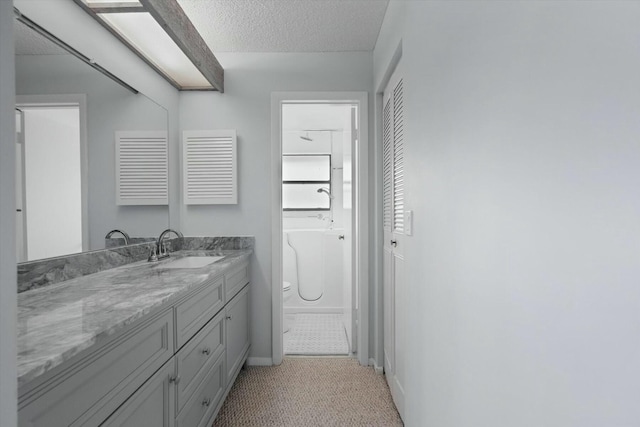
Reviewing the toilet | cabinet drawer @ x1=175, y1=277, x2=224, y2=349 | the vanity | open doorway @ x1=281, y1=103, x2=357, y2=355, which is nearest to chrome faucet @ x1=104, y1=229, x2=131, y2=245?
the vanity

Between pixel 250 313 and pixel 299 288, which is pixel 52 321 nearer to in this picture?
pixel 250 313

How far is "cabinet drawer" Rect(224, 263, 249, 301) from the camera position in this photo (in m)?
2.04

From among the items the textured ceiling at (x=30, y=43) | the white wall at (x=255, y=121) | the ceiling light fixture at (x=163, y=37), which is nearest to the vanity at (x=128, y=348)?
the white wall at (x=255, y=121)

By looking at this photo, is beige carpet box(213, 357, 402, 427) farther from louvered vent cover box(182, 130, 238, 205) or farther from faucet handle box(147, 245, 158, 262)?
louvered vent cover box(182, 130, 238, 205)

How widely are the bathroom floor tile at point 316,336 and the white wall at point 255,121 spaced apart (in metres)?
0.45

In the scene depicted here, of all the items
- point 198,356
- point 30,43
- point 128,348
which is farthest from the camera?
point 198,356

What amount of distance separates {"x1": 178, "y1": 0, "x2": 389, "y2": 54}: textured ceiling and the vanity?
1.55m

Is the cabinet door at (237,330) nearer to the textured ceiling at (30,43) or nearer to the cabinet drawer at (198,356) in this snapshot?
the cabinet drawer at (198,356)

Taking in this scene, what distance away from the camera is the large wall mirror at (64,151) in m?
1.29

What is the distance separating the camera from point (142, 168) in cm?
211

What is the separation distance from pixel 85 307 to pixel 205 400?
2.91 ft

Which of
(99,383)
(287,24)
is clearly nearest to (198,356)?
(99,383)

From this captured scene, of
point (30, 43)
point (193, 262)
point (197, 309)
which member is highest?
point (30, 43)

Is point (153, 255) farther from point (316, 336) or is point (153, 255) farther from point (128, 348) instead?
point (316, 336)
